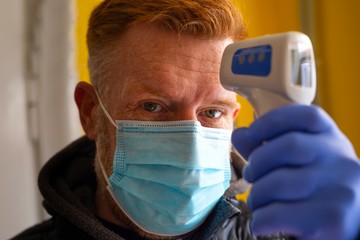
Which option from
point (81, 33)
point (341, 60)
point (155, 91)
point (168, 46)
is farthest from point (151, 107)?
point (341, 60)

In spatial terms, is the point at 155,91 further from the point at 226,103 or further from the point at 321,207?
the point at 321,207

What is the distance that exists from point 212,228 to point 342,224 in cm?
53

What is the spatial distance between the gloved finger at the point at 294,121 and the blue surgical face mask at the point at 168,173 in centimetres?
36

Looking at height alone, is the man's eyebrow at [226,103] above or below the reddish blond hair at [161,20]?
below

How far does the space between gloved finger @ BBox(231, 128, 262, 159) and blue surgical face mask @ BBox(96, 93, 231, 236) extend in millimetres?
304

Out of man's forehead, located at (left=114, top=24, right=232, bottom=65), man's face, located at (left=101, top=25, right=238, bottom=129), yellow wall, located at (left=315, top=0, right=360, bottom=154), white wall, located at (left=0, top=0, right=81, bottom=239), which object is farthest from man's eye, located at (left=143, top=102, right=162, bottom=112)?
yellow wall, located at (left=315, top=0, right=360, bottom=154)

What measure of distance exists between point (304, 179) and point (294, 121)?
0.26 ft

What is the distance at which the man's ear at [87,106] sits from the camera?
46.7 inches

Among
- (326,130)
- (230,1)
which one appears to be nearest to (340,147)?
(326,130)

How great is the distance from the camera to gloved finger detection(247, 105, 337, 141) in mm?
574

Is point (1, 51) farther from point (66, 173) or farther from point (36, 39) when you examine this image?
point (66, 173)

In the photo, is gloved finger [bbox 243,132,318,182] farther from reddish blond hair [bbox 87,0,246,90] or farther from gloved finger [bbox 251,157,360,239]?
reddish blond hair [bbox 87,0,246,90]

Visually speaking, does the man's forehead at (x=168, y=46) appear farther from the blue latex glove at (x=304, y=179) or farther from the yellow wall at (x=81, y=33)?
the yellow wall at (x=81, y=33)

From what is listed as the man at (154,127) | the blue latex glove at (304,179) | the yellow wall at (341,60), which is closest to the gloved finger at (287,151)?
the blue latex glove at (304,179)
